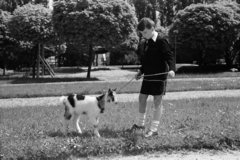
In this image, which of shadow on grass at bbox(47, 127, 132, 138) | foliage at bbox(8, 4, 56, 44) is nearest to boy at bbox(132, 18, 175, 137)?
shadow on grass at bbox(47, 127, 132, 138)

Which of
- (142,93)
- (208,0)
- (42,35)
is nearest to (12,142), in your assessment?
(142,93)

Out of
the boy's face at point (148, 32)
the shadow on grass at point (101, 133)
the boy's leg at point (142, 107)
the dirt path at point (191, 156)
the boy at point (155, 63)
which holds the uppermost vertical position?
the boy's face at point (148, 32)

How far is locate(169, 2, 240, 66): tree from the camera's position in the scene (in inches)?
951

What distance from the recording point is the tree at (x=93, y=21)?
62.7 ft

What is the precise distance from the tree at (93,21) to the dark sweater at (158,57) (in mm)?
13554

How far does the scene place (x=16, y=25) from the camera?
20.8 metres

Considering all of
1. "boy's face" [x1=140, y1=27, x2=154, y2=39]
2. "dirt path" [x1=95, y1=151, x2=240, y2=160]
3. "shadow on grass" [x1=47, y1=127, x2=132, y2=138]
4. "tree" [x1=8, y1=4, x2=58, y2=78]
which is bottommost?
"dirt path" [x1=95, y1=151, x2=240, y2=160]

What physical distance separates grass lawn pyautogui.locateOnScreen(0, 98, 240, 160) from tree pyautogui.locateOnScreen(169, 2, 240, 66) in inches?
657

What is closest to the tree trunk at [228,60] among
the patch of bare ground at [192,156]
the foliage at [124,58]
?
the foliage at [124,58]

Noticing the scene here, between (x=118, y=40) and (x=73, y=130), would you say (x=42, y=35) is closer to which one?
(x=118, y=40)

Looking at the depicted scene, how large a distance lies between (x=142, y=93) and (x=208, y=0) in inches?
1504

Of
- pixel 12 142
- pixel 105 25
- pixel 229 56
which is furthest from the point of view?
pixel 229 56

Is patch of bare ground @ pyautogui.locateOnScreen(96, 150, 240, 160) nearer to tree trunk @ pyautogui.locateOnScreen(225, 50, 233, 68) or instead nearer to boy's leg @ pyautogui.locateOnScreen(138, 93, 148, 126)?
boy's leg @ pyautogui.locateOnScreen(138, 93, 148, 126)

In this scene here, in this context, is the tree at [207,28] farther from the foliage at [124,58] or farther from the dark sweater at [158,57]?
the dark sweater at [158,57]
